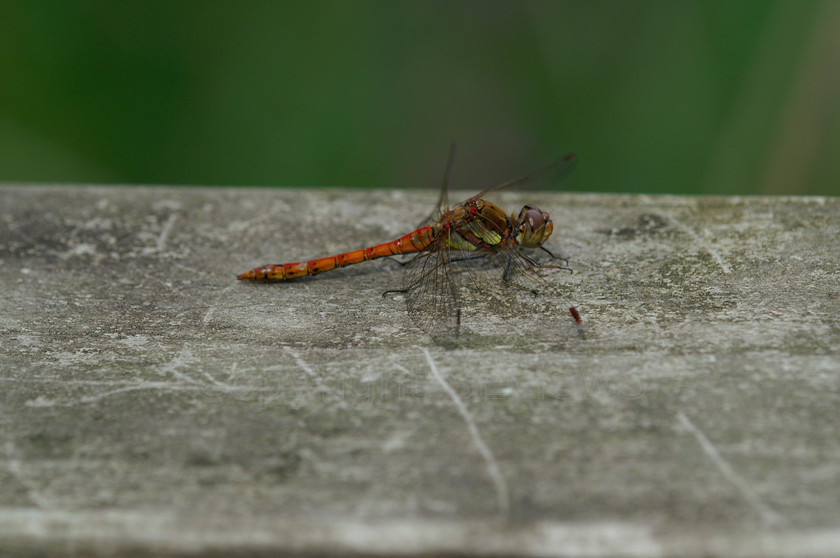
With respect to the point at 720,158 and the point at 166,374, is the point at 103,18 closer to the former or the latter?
the point at 166,374

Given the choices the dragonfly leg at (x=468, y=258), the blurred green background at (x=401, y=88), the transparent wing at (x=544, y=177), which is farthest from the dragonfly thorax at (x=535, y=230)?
the blurred green background at (x=401, y=88)

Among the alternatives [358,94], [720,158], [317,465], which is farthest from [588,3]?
[317,465]

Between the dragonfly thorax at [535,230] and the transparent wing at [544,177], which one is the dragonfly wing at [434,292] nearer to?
the dragonfly thorax at [535,230]

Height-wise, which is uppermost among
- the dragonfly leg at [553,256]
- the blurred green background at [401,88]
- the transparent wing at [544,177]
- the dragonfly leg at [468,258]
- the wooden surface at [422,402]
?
the blurred green background at [401,88]

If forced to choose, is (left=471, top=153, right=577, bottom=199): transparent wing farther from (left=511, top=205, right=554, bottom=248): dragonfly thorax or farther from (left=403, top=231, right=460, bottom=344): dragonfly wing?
(left=403, top=231, right=460, bottom=344): dragonfly wing

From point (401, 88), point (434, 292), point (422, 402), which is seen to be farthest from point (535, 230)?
point (401, 88)

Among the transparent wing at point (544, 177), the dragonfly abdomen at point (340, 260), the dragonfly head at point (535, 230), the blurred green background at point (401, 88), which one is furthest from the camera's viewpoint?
the blurred green background at point (401, 88)

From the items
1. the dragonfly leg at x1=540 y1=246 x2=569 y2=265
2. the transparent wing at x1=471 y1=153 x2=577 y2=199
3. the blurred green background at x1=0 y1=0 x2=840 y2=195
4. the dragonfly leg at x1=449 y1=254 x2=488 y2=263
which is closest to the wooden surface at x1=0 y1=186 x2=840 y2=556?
the dragonfly leg at x1=540 y1=246 x2=569 y2=265
